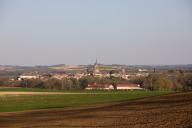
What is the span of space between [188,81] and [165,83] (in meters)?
5.42

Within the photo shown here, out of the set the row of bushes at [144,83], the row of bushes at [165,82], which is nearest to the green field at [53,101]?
the row of bushes at [144,83]

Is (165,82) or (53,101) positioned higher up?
(165,82)

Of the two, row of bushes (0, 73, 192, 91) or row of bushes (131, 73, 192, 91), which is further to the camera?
row of bushes (0, 73, 192, 91)

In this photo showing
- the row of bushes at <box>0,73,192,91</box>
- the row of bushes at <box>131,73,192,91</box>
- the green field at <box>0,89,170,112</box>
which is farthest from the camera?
the row of bushes at <box>0,73,192,91</box>

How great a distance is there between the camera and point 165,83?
304 ft

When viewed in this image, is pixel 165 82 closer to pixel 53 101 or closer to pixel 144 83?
pixel 144 83

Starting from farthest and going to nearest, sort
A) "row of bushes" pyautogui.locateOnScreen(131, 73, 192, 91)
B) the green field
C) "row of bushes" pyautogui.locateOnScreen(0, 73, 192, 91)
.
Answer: "row of bushes" pyautogui.locateOnScreen(0, 73, 192, 91) < "row of bushes" pyautogui.locateOnScreen(131, 73, 192, 91) < the green field

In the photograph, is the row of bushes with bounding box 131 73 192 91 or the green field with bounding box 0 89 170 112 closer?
the green field with bounding box 0 89 170 112

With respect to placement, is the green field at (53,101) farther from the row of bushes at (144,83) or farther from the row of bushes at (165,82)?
the row of bushes at (165,82)

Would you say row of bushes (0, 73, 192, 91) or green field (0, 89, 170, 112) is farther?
row of bushes (0, 73, 192, 91)

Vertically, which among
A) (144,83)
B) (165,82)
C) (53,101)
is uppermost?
(165,82)

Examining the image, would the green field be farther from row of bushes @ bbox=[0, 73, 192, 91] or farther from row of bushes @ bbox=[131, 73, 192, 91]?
row of bushes @ bbox=[131, 73, 192, 91]

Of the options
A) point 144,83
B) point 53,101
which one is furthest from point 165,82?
point 53,101

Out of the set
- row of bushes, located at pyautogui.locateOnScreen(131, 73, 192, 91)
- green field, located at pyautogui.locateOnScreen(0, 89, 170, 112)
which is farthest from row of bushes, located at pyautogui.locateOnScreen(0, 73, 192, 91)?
green field, located at pyautogui.locateOnScreen(0, 89, 170, 112)
